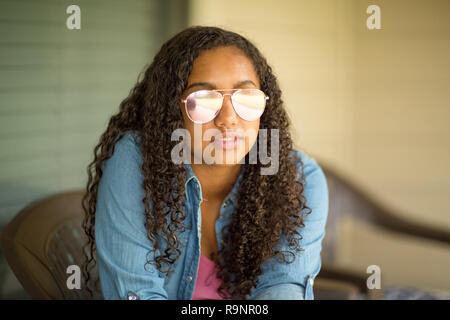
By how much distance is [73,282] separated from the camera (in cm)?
175

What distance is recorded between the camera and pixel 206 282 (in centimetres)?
162

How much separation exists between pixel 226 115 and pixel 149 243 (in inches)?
15.3

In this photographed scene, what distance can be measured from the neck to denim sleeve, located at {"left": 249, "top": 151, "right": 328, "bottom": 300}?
8.6 inches

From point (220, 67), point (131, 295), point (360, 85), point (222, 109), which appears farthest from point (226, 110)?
point (360, 85)

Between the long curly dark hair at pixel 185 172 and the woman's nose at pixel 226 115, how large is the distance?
0.13 metres

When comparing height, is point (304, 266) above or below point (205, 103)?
below

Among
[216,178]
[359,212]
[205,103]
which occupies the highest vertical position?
[205,103]

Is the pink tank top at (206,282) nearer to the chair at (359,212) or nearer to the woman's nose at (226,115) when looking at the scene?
the woman's nose at (226,115)

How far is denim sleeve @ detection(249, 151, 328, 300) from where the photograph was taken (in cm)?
150

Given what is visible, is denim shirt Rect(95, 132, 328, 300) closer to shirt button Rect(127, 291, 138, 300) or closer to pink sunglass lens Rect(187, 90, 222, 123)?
shirt button Rect(127, 291, 138, 300)

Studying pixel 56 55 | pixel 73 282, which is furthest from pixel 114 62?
pixel 73 282

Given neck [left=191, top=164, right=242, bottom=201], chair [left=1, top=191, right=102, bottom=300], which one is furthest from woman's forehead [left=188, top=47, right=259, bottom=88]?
chair [left=1, top=191, right=102, bottom=300]

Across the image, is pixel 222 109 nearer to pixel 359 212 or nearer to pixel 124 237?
pixel 124 237
